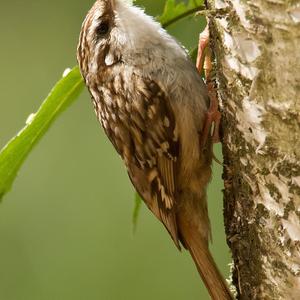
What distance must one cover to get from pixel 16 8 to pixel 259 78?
322cm

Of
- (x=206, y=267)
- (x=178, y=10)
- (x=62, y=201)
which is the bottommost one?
(x=206, y=267)

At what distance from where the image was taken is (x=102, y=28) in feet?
6.65

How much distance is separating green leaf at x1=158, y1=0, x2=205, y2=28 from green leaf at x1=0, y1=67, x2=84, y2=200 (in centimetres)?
24

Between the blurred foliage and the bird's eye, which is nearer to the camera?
the blurred foliage

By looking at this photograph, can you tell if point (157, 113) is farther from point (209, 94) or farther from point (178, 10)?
point (178, 10)

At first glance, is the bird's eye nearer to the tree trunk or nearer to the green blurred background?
the tree trunk

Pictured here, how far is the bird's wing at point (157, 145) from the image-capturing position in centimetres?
195

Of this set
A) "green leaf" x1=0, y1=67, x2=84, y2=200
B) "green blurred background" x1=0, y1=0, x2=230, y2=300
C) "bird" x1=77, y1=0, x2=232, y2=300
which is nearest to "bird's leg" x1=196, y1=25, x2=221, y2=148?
"bird" x1=77, y1=0, x2=232, y2=300

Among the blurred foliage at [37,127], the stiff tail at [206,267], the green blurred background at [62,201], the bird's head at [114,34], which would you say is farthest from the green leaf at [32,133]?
the green blurred background at [62,201]

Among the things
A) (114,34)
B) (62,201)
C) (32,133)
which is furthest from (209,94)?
(62,201)

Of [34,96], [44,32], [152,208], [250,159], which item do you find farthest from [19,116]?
[250,159]

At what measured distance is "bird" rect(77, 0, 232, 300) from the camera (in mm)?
1920

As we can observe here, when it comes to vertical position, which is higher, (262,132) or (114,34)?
(114,34)

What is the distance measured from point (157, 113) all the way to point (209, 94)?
13 centimetres
